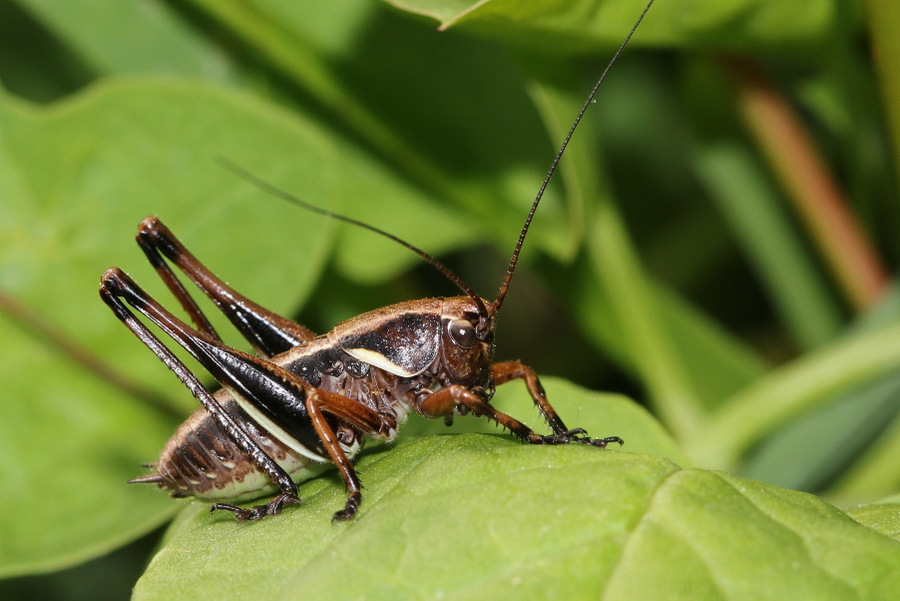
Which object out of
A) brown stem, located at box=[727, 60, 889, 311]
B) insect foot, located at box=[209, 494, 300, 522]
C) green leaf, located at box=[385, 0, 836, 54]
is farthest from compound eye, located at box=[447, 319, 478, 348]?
brown stem, located at box=[727, 60, 889, 311]

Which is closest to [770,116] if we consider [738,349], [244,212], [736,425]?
[738,349]

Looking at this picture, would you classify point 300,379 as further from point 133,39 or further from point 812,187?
point 812,187

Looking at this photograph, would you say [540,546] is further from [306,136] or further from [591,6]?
[306,136]

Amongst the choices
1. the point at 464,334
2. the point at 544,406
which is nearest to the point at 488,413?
the point at 544,406

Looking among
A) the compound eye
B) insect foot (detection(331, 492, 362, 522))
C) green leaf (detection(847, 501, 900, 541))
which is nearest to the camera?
green leaf (detection(847, 501, 900, 541))

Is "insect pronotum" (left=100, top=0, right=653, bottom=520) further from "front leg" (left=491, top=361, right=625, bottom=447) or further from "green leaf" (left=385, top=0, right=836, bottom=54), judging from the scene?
"green leaf" (left=385, top=0, right=836, bottom=54)

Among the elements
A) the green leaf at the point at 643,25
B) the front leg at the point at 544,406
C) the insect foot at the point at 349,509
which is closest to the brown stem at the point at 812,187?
the green leaf at the point at 643,25

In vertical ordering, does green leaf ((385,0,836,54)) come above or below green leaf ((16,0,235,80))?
above
